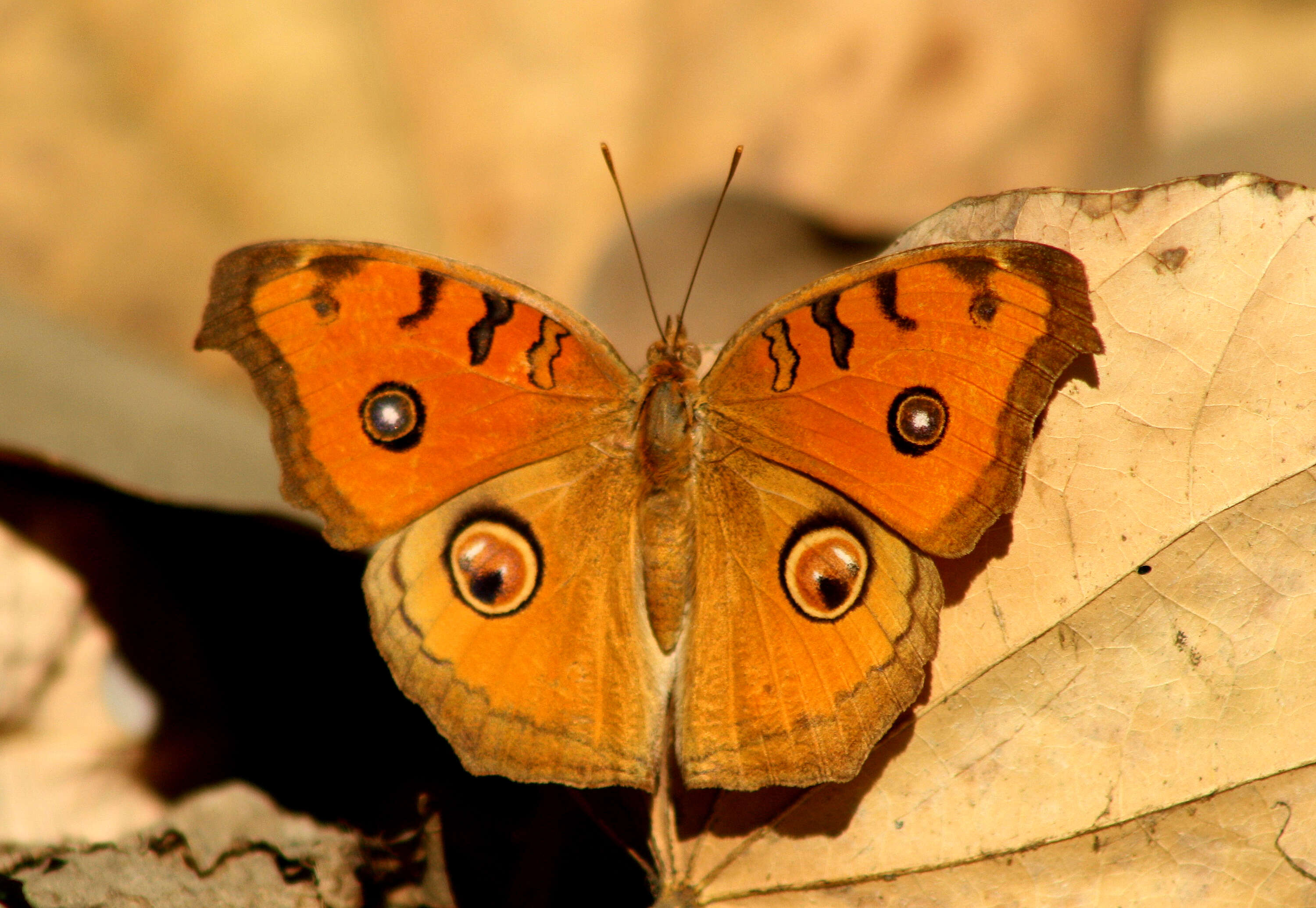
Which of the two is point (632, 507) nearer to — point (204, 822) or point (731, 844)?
point (731, 844)

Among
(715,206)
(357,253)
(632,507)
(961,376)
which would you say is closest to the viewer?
(961,376)

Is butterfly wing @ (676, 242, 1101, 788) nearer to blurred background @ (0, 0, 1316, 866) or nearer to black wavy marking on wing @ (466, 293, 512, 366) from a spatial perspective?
black wavy marking on wing @ (466, 293, 512, 366)

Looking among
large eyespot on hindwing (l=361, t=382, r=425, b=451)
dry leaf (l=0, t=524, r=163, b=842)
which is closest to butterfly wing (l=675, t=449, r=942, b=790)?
large eyespot on hindwing (l=361, t=382, r=425, b=451)

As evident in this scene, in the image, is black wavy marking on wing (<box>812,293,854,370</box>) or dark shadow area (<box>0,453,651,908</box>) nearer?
black wavy marking on wing (<box>812,293,854,370</box>)

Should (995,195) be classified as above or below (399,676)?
above

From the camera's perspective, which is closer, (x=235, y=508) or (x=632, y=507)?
(x=632, y=507)

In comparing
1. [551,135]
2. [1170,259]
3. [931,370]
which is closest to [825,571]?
[931,370]

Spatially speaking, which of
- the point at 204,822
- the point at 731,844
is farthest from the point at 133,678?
the point at 731,844
